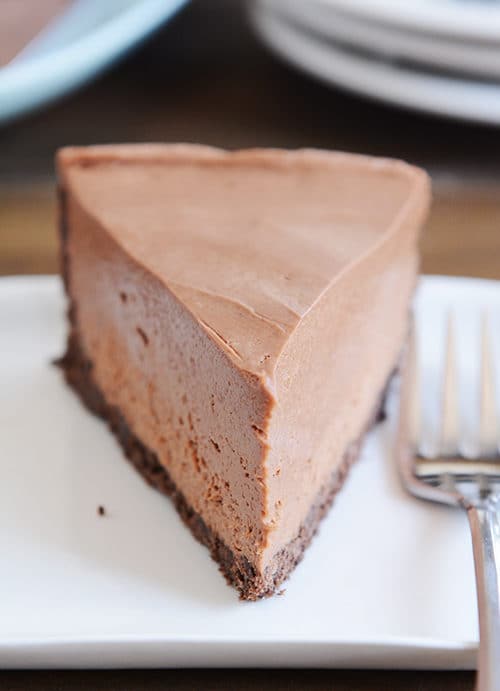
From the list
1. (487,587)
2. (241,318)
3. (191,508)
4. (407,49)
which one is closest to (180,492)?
(191,508)

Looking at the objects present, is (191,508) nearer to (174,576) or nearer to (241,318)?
(174,576)

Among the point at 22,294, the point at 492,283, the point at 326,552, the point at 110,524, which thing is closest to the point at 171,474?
the point at 110,524

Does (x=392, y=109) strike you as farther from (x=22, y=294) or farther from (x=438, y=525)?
(x=438, y=525)

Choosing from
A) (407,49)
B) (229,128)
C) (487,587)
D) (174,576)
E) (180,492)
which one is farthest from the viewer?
(229,128)

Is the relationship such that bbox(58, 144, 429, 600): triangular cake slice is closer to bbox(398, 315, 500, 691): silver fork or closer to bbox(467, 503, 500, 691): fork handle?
bbox(398, 315, 500, 691): silver fork

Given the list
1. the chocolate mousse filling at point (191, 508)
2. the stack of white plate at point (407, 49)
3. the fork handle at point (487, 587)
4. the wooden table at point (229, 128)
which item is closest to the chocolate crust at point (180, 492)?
the chocolate mousse filling at point (191, 508)

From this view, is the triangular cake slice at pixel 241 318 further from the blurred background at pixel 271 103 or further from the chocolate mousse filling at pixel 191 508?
the blurred background at pixel 271 103

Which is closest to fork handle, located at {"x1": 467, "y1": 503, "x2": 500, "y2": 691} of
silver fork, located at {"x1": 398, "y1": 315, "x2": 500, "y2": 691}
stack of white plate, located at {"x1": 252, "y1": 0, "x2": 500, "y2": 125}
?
silver fork, located at {"x1": 398, "y1": 315, "x2": 500, "y2": 691}

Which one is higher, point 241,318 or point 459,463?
point 241,318
